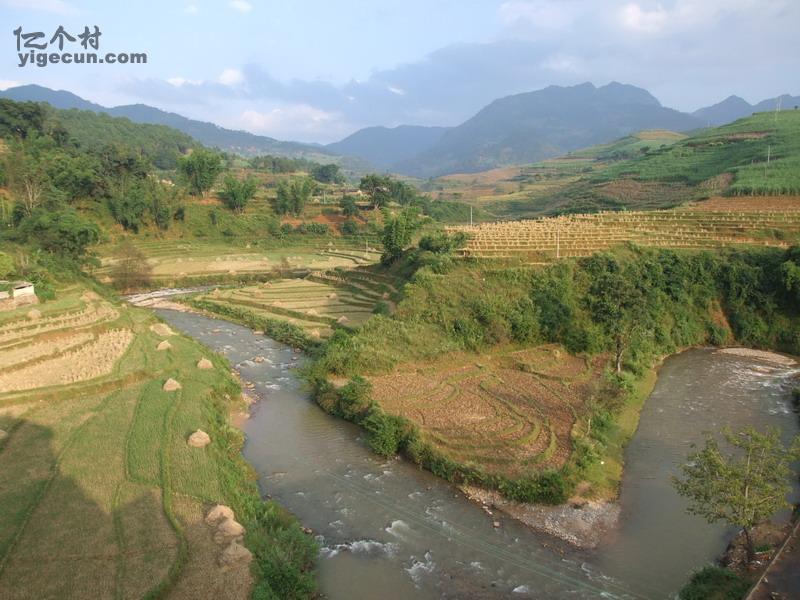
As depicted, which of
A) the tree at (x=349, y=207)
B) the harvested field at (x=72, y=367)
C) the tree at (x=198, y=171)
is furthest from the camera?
the tree at (x=349, y=207)

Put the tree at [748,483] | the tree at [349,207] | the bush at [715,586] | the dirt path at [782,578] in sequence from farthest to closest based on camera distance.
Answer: the tree at [349,207] < the tree at [748,483] < the bush at [715,586] < the dirt path at [782,578]

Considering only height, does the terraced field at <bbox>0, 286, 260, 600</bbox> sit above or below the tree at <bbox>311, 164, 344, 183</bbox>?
below

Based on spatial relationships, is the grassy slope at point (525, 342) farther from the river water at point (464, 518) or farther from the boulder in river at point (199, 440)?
the boulder in river at point (199, 440)

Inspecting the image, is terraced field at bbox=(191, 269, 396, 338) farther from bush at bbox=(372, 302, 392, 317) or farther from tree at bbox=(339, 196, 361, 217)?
tree at bbox=(339, 196, 361, 217)

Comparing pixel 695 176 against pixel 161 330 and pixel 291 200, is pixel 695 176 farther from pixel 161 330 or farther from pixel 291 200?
pixel 161 330

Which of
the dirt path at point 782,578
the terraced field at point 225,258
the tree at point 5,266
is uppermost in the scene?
the tree at point 5,266

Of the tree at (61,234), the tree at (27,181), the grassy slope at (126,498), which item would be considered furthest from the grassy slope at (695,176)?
the tree at (27,181)

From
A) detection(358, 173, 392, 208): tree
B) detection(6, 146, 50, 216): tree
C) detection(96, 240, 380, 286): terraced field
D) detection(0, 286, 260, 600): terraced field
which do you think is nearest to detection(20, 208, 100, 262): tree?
detection(96, 240, 380, 286): terraced field
